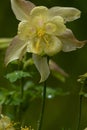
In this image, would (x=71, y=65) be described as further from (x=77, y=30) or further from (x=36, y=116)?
(x=36, y=116)

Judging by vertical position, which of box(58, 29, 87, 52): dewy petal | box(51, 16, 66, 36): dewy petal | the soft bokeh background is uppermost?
box(51, 16, 66, 36): dewy petal

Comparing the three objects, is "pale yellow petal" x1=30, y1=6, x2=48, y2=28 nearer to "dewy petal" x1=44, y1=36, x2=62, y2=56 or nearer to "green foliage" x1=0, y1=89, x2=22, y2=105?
"dewy petal" x1=44, y1=36, x2=62, y2=56

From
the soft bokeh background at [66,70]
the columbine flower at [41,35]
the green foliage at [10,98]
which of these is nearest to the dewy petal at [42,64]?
the columbine flower at [41,35]

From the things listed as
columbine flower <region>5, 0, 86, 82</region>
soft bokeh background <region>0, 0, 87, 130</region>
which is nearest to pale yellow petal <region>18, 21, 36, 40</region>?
columbine flower <region>5, 0, 86, 82</region>

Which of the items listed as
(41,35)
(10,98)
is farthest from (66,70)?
(41,35)

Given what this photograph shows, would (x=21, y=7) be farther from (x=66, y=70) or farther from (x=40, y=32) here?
(x=66, y=70)

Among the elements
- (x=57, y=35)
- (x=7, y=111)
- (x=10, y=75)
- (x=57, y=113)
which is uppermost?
(x=57, y=35)

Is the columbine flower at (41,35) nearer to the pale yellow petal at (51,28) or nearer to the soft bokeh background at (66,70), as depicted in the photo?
the pale yellow petal at (51,28)

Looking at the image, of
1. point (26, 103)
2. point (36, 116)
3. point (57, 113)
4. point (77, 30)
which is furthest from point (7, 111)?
point (77, 30)
